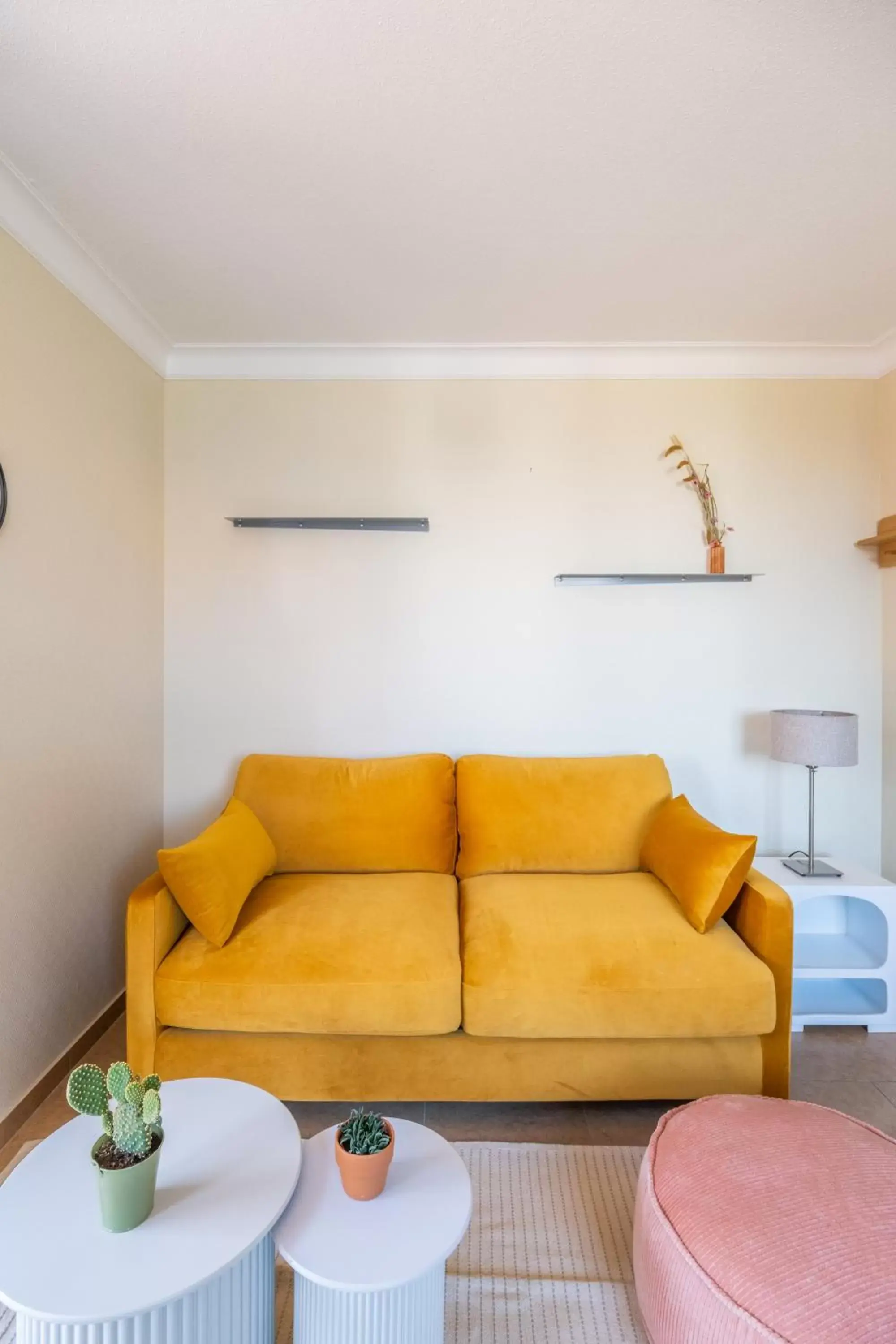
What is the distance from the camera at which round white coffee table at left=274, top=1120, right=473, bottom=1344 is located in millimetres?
1020

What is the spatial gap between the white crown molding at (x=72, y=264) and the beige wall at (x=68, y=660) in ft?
0.14

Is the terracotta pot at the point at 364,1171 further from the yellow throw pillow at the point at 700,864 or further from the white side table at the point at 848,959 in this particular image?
the white side table at the point at 848,959

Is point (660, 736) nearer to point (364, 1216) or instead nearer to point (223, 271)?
point (364, 1216)

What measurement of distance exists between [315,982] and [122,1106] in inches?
29.2

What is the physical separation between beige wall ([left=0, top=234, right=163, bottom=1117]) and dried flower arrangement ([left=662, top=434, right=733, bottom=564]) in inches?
88.0

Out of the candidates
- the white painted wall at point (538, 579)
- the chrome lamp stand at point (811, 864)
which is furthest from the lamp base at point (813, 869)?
the white painted wall at point (538, 579)

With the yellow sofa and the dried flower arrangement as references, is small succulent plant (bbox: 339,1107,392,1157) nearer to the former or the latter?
the yellow sofa

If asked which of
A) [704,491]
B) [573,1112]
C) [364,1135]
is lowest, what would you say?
[573,1112]

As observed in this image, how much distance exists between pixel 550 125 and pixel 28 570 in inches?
73.4

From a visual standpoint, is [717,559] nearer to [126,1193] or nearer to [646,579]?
[646,579]

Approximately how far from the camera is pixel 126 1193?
1020 millimetres

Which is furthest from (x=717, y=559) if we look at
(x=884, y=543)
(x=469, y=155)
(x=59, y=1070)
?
(x=59, y=1070)

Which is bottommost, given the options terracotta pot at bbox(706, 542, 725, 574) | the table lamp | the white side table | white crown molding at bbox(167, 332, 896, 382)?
the white side table

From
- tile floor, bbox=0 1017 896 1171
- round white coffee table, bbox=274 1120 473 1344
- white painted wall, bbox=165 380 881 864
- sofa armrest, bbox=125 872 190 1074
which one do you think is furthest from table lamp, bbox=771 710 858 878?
sofa armrest, bbox=125 872 190 1074
